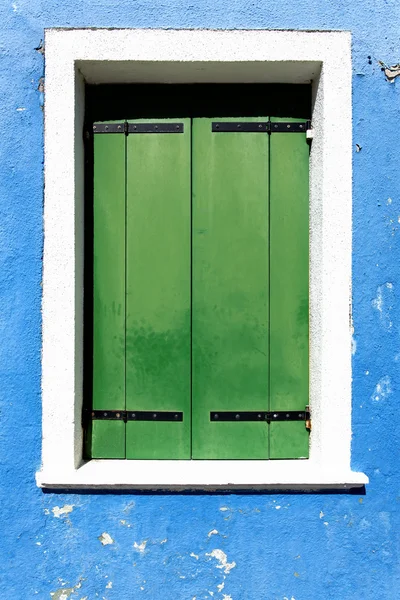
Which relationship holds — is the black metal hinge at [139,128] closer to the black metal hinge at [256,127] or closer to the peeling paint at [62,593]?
the black metal hinge at [256,127]

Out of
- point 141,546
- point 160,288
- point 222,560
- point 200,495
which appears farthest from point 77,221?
point 222,560

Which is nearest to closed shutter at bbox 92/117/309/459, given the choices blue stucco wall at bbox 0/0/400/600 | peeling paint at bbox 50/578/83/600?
blue stucco wall at bbox 0/0/400/600

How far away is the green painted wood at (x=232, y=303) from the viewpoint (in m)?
2.47

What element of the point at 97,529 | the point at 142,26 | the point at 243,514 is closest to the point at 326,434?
the point at 243,514

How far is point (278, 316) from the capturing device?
2479 mm

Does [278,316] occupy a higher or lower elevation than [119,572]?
higher

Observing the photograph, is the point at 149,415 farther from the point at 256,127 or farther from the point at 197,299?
the point at 256,127

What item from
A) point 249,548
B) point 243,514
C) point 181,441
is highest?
point 181,441

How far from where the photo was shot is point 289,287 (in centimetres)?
248

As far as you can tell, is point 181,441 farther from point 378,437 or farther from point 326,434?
point 378,437

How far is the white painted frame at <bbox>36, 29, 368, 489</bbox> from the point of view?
229 centimetres

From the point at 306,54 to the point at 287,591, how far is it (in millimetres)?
2456

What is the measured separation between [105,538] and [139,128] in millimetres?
1953

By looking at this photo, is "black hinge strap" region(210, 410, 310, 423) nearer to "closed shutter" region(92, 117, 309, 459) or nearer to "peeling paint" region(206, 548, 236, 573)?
"closed shutter" region(92, 117, 309, 459)
